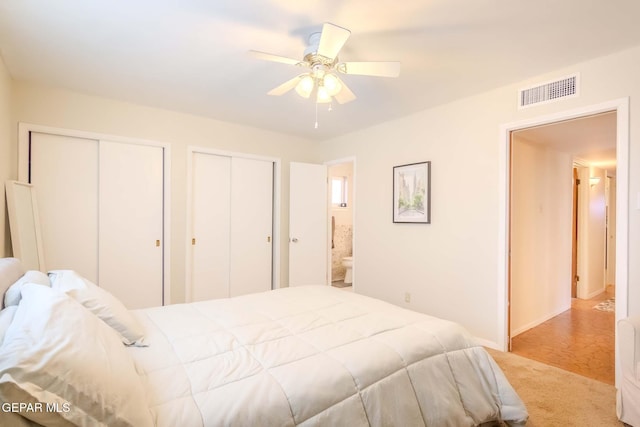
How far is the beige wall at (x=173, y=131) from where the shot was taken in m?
3.00

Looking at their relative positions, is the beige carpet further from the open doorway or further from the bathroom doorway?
the bathroom doorway

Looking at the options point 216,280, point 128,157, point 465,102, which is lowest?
point 216,280

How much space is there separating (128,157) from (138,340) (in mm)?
2516

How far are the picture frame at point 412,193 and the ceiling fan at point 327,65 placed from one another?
61.6 inches

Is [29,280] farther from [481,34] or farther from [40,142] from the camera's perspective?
[481,34]

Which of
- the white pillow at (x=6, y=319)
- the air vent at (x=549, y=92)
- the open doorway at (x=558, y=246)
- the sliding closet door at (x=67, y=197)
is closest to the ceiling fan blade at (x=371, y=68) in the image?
the air vent at (x=549, y=92)

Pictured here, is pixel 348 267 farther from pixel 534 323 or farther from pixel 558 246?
pixel 558 246

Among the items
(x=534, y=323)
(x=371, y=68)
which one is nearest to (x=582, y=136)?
(x=534, y=323)

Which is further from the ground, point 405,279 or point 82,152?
point 82,152

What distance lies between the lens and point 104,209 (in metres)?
3.29

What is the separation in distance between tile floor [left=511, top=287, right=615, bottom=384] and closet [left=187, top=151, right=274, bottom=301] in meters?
3.11

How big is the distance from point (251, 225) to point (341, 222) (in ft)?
7.79

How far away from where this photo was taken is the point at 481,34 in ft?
6.73

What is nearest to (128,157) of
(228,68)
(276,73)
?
(228,68)
